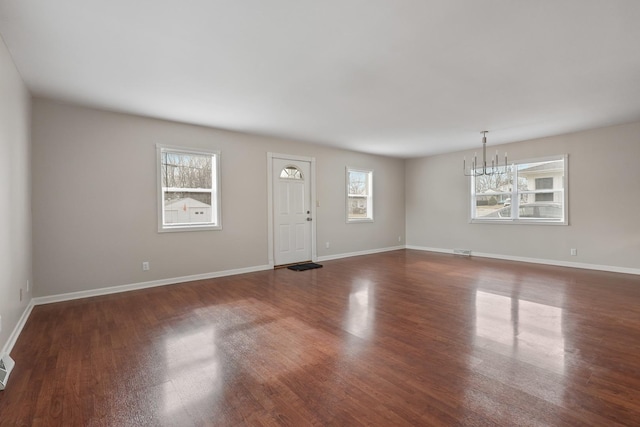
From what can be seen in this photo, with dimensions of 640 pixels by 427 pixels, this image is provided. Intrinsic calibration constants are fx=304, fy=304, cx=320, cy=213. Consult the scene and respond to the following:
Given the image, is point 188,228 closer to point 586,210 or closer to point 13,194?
point 13,194

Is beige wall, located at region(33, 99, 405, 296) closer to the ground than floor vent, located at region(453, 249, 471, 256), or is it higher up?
higher up

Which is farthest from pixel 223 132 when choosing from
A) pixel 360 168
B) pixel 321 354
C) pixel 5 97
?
pixel 321 354

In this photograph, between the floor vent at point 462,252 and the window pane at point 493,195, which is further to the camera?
the floor vent at point 462,252

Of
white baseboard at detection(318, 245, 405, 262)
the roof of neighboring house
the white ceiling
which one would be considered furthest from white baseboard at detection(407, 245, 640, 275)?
the roof of neighboring house

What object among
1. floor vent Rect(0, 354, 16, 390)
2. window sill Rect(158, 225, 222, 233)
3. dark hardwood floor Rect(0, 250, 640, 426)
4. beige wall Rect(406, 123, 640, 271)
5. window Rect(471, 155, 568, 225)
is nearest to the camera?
dark hardwood floor Rect(0, 250, 640, 426)

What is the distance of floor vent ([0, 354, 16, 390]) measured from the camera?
199 cm

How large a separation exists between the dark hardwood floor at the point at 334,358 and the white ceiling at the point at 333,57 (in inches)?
98.8

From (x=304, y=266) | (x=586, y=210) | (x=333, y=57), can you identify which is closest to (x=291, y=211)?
(x=304, y=266)

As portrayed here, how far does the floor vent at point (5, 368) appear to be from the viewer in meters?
1.99

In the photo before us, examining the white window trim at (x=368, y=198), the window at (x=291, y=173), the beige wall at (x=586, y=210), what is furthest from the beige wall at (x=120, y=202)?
the beige wall at (x=586, y=210)

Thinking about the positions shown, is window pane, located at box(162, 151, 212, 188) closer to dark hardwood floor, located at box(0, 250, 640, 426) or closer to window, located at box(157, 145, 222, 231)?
window, located at box(157, 145, 222, 231)

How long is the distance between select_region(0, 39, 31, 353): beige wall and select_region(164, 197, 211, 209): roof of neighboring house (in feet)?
5.32

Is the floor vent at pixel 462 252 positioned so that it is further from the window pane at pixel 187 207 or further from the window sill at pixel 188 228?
the window pane at pixel 187 207

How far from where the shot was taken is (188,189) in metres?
4.93
